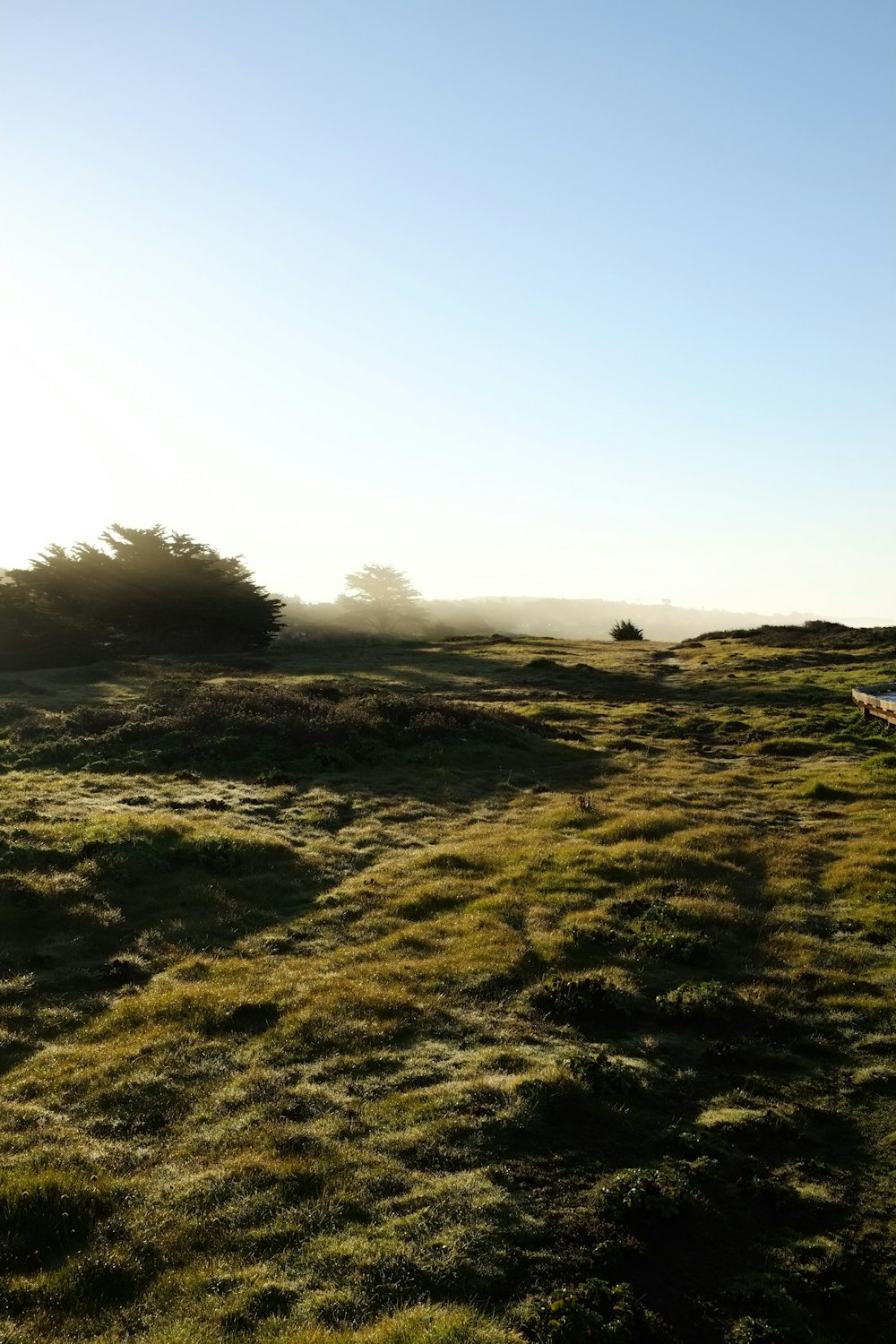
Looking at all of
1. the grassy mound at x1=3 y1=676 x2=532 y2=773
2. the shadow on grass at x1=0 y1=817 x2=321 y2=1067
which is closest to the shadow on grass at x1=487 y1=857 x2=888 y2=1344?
the shadow on grass at x1=0 y1=817 x2=321 y2=1067

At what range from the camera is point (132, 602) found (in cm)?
5800

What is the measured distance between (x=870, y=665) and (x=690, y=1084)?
45.4 m

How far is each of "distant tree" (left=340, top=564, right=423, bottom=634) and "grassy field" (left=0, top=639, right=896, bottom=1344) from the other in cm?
7287

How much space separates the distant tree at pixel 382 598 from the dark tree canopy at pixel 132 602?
1398 inches

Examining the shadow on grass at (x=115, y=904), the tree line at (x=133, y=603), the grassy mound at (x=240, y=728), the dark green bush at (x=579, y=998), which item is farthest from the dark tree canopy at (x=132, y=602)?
the dark green bush at (x=579, y=998)

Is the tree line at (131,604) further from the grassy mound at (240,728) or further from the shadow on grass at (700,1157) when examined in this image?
the shadow on grass at (700,1157)

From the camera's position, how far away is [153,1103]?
9805 millimetres

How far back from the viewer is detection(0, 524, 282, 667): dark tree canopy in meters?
54.6

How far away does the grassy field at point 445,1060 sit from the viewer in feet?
23.0

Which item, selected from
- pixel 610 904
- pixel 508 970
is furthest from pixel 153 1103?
pixel 610 904

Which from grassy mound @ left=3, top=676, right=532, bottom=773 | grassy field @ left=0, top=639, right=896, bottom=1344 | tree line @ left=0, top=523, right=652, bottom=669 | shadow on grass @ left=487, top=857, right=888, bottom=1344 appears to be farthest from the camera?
tree line @ left=0, top=523, right=652, bottom=669

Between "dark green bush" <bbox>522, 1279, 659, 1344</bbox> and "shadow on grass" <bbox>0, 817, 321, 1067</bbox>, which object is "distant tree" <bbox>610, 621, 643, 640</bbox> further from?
"dark green bush" <bbox>522, 1279, 659, 1344</bbox>

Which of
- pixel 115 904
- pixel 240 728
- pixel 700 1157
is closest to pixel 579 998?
pixel 700 1157

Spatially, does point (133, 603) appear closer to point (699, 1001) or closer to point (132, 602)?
point (132, 602)
